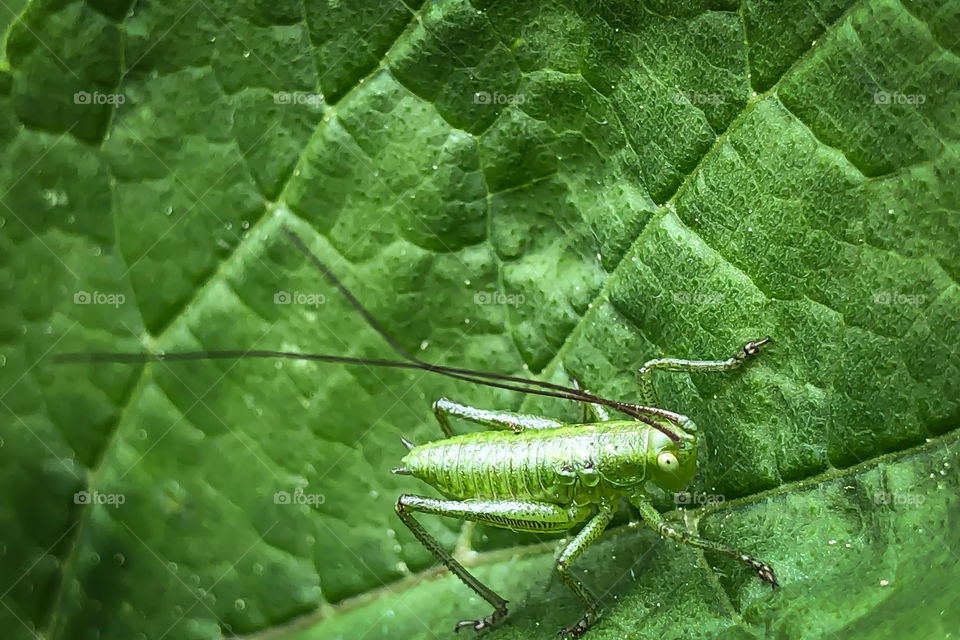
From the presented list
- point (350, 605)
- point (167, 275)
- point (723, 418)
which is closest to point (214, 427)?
point (167, 275)

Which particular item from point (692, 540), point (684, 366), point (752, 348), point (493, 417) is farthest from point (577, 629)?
point (752, 348)

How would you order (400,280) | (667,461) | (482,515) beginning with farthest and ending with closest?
(400,280)
(482,515)
(667,461)

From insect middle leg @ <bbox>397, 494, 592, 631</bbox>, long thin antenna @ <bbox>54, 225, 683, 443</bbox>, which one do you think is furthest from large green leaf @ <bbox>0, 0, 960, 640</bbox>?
insect middle leg @ <bbox>397, 494, 592, 631</bbox>

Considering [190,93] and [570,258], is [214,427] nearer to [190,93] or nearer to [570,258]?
[190,93]

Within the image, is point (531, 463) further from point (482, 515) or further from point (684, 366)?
point (684, 366)

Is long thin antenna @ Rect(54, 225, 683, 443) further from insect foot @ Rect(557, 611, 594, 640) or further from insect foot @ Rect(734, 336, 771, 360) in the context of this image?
insect foot @ Rect(557, 611, 594, 640)
